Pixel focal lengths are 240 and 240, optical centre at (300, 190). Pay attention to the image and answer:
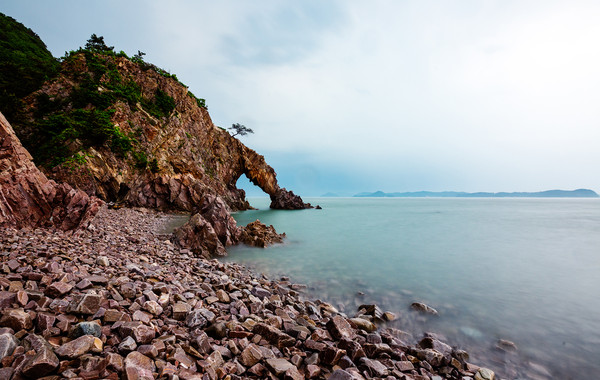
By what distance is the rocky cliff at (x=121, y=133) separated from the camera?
77.5 ft

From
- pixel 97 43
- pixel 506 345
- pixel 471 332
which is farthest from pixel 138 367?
pixel 97 43

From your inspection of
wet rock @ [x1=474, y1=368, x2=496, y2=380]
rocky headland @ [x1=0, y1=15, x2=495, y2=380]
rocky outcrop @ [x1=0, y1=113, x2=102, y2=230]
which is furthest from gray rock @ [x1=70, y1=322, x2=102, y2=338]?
rocky outcrop @ [x1=0, y1=113, x2=102, y2=230]

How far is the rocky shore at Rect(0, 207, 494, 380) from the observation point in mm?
2744

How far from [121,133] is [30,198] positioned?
23022 mm

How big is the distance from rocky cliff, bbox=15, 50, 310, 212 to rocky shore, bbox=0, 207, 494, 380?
42.1 feet

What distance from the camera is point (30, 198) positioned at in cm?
909

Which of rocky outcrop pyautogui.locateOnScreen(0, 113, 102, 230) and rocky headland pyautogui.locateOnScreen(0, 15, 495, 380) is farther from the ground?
rocky outcrop pyautogui.locateOnScreen(0, 113, 102, 230)

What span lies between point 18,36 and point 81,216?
2259 inches

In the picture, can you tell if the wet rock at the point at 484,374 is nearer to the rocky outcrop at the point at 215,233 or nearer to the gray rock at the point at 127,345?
the gray rock at the point at 127,345

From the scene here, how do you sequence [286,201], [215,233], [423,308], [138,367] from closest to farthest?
[138,367] → [423,308] → [215,233] → [286,201]

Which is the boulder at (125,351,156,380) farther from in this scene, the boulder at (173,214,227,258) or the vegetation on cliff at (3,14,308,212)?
the vegetation on cliff at (3,14,308,212)

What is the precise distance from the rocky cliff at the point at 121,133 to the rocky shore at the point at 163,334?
12.8 meters

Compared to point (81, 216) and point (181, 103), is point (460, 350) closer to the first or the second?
point (81, 216)

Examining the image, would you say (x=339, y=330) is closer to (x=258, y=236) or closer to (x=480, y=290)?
(x=480, y=290)
